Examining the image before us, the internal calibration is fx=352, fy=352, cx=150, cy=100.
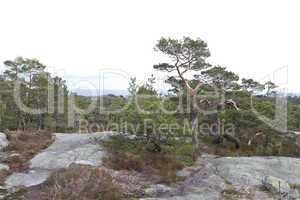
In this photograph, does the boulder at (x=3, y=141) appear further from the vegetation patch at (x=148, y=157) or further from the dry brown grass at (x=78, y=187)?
the dry brown grass at (x=78, y=187)

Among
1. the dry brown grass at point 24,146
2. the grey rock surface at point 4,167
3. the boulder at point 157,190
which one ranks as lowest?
the boulder at point 157,190

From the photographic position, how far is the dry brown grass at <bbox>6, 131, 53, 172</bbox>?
525 inches

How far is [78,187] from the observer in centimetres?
947

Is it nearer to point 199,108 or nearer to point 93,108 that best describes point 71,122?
point 93,108

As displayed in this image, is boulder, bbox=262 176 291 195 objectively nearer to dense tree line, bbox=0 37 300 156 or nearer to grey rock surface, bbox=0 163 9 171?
dense tree line, bbox=0 37 300 156

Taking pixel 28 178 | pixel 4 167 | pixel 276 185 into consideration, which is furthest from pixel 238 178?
pixel 4 167

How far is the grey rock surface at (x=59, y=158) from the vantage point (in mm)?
11625

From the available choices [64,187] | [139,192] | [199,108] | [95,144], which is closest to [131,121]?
[95,144]

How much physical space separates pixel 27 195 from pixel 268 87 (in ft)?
92.6

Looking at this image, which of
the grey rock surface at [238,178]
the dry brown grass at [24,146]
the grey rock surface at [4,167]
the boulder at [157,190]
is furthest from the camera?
the dry brown grass at [24,146]

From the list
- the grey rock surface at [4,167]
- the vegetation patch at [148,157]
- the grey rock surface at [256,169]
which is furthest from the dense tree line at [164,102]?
the grey rock surface at [4,167]

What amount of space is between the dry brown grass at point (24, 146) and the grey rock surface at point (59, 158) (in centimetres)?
39

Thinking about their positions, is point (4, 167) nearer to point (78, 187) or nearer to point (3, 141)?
point (3, 141)

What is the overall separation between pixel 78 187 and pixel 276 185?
5.91m
